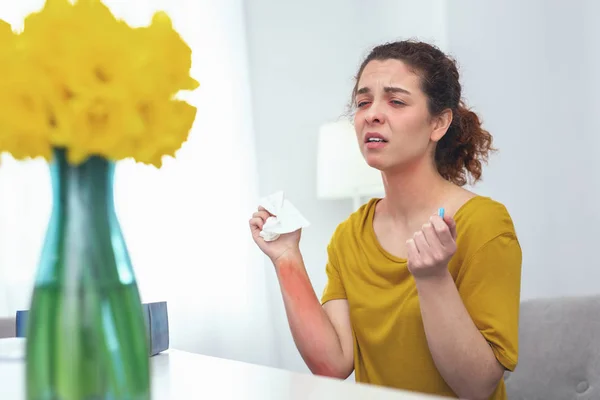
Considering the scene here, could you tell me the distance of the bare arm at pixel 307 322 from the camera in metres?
1.40

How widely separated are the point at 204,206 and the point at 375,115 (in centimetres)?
157

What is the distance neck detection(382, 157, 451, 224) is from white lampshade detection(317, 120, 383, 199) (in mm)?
1217

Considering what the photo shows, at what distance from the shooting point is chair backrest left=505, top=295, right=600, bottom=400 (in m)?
1.46

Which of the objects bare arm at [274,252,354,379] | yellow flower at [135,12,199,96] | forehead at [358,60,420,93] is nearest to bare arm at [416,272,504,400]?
bare arm at [274,252,354,379]

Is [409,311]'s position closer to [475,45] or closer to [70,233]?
[70,233]

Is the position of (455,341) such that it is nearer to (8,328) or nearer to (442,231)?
(442,231)

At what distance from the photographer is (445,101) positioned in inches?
61.2

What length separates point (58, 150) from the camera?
0.44 m

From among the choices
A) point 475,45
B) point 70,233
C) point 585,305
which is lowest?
point 585,305

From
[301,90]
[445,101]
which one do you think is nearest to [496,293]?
[445,101]

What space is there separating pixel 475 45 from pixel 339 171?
70cm

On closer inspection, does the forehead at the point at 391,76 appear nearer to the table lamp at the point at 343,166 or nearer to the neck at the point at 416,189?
the neck at the point at 416,189

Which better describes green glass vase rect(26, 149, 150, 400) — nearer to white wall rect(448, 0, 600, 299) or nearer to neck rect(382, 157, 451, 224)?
neck rect(382, 157, 451, 224)

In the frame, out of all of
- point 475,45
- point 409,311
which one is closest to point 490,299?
point 409,311
